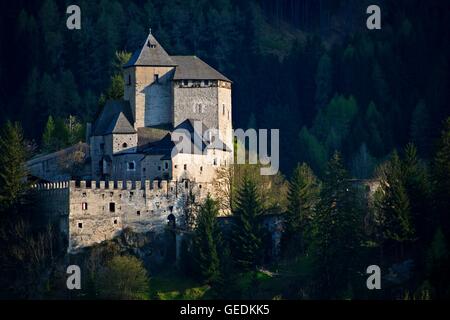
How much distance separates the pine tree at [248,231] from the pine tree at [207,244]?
1493 millimetres

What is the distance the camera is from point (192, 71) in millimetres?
110062

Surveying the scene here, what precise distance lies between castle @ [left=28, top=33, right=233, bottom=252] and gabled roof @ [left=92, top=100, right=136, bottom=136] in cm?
7

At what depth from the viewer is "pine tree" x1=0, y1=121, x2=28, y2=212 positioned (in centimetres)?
10325

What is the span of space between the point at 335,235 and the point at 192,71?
16.6 metres

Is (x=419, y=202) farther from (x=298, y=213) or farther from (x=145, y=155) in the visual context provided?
(x=145, y=155)

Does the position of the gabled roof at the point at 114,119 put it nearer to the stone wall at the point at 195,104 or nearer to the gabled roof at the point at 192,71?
the stone wall at the point at 195,104

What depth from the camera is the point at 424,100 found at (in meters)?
138

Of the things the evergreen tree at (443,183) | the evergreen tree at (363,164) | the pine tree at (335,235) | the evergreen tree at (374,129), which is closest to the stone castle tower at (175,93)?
the pine tree at (335,235)

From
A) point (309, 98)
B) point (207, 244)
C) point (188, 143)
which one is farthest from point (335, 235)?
point (309, 98)

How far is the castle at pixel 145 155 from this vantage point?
334ft
